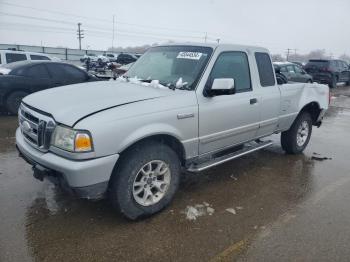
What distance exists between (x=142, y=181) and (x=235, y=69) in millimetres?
2043

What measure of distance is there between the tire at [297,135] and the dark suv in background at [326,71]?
597 inches

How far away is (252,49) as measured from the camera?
4828 millimetres

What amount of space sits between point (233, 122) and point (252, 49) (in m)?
1.27

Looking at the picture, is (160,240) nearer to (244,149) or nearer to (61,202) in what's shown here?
(61,202)

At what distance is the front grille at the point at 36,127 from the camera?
10.2ft

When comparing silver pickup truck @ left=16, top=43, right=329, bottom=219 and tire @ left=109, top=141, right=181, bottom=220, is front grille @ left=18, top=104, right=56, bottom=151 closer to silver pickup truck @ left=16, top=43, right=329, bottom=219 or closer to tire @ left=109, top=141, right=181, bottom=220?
silver pickup truck @ left=16, top=43, right=329, bottom=219

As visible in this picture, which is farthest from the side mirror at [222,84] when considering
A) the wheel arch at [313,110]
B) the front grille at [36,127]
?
the wheel arch at [313,110]

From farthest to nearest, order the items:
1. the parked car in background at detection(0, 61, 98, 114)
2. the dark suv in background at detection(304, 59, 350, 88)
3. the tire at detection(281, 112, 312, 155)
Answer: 1. the dark suv in background at detection(304, 59, 350, 88)
2. the parked car in background at detection(0, 61, 98, 114)
3. the tire at detection(281, 112, 312, 155)

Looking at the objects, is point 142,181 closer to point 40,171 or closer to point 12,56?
point 40,171

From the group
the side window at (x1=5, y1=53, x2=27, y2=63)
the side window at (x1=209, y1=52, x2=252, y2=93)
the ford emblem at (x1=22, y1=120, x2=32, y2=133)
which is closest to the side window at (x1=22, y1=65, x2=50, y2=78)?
the side window at (x1=5, y1=53, x2=27, y2=63)

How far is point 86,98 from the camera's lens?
3.41 meters

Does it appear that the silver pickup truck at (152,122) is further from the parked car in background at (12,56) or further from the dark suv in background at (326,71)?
the dark suv in background at (326,71)

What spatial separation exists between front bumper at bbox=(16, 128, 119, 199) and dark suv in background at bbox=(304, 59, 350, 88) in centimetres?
1943

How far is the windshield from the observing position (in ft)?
13.1
